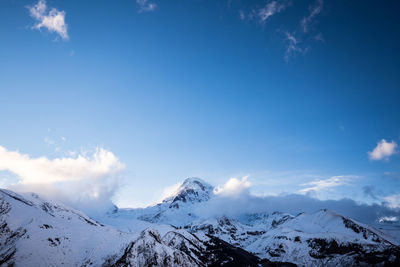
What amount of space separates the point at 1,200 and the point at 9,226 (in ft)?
75.8

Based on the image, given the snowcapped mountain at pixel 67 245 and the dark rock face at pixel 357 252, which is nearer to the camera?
the snowcapped mountain at pixel 67 245

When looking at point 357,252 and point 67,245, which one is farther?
point 357,252

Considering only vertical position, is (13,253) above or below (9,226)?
below

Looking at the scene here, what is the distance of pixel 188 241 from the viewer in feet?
592

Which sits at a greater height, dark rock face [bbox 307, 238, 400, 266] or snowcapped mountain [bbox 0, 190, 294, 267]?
snowcapped mountain [bbox 0, 190, 294, 267]

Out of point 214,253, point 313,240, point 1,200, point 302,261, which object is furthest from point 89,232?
point 313,240

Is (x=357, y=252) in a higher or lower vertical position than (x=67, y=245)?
lower

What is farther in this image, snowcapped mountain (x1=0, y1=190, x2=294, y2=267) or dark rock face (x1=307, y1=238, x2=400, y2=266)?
dark rock face (x1=307, y1=238, x2=400, y2=266)

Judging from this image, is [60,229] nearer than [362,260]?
Yes

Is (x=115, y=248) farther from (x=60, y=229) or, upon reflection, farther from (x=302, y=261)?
(x=302, y=261)

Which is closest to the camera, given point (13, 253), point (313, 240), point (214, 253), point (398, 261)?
point (13, 253)

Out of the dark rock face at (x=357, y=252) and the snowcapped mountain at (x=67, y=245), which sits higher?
the snowcapped mountain at (x=67, y=245)

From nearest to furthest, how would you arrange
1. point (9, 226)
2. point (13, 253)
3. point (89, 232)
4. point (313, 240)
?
point (13, 253) < point (9, 226) < point (89, 232) < point (313, 240)

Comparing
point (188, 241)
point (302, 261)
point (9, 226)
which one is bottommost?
point (302, 261)
